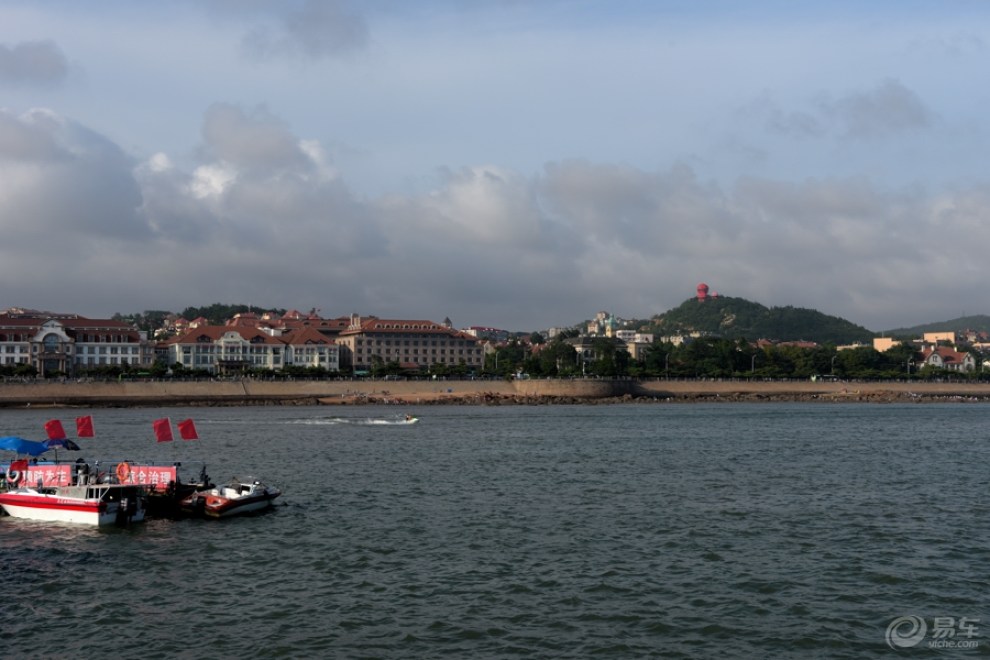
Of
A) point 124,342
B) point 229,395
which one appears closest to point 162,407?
point 229,395

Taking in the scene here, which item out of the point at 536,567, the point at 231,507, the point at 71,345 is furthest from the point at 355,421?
the point at 71,345

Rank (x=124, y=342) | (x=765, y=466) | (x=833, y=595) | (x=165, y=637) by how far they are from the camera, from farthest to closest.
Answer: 1. (x=124, y=342)
2. (x=765, y=466)
3. (x=833, y=595)
4. (x=165, y=637)

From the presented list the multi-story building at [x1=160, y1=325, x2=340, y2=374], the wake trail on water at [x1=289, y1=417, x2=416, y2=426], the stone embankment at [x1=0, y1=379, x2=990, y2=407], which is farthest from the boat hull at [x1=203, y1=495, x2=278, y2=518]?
the multi-story building at [x1=160, y1=325, x2=340, y2=374]

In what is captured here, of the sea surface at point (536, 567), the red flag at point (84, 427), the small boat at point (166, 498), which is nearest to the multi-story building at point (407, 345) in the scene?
the sea surface at point (536, 567)

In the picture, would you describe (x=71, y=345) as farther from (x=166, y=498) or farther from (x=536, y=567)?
(x=536, y=567)

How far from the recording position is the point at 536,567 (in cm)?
2359

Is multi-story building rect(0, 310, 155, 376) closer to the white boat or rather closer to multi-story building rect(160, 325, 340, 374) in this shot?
multi-story building rect(160, 325, 340, 374)

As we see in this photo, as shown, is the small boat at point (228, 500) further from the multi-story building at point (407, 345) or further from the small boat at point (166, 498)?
the multi-story building at point (407, 345)

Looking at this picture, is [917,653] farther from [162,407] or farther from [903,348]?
[903,348]

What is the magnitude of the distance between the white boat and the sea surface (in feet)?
2.10

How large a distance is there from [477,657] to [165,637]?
629cm

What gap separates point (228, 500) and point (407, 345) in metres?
147

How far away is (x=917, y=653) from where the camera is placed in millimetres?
17656

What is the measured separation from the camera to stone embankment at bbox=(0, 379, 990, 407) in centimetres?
11012
